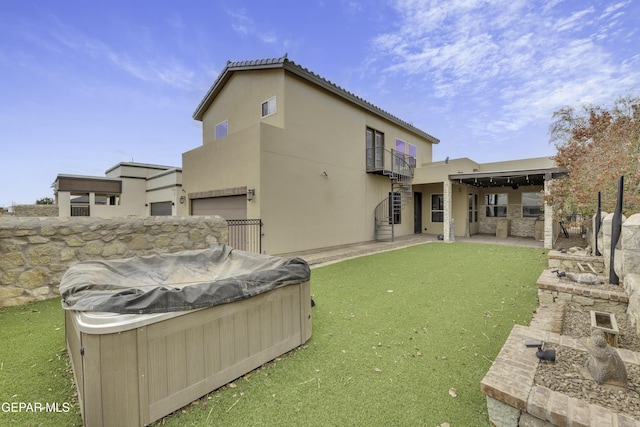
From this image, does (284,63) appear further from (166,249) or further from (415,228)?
(415,228)

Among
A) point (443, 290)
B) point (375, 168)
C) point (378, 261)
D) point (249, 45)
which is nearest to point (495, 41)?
point (375, 168)

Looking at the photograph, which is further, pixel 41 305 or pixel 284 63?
pixel 284 63

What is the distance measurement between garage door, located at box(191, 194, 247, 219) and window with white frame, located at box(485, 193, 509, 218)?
13226 millimetres

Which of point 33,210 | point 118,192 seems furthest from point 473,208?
point 33,210

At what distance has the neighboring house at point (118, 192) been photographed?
1717 centimetres

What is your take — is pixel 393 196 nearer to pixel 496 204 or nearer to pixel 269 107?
pixel 496 204

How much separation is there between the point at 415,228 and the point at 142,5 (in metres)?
14.4

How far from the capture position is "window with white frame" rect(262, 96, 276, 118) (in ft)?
29.9

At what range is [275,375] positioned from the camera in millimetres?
2434

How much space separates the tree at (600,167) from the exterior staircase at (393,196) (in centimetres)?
525

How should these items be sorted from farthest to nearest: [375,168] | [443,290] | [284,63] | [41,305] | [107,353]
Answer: [375,168] → [284,63] → [443,290] → [41,305] → [107,353]

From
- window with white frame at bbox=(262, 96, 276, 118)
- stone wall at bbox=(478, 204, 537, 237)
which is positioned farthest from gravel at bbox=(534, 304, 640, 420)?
stone wall at bbox=(478, 204, 537, 237)

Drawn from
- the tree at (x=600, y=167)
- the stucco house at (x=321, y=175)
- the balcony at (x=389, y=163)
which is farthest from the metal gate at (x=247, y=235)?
the tree at (x=600, y=167)

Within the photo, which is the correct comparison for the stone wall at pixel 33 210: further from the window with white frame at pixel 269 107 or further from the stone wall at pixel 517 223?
the stone wall at pixel 517 223
